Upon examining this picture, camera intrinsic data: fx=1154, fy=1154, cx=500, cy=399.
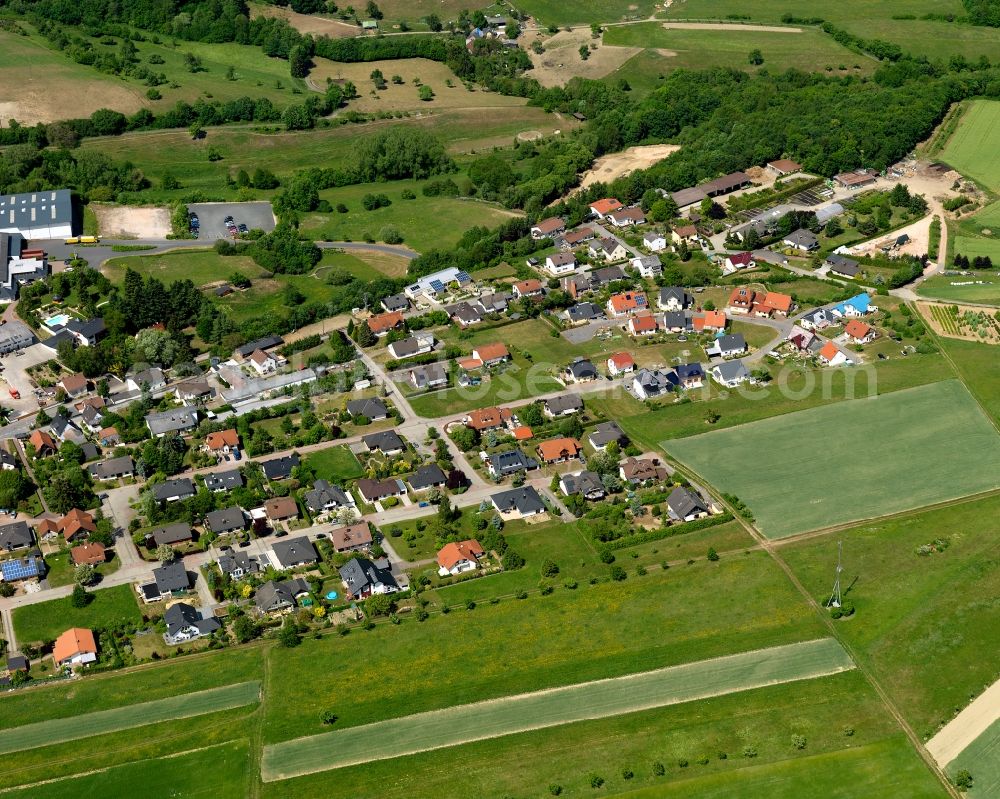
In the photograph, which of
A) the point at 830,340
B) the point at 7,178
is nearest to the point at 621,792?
the point at 830,340

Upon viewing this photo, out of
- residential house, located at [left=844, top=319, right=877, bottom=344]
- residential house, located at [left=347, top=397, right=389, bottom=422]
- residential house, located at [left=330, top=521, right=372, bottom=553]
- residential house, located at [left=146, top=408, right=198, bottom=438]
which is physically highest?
residential house, located at [left=844, top=319, right=877, bottom=344]

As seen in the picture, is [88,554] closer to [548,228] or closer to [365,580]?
[365,580]

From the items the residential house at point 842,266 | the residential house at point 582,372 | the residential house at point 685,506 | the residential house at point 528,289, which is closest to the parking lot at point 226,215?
the residential house at point 528,289

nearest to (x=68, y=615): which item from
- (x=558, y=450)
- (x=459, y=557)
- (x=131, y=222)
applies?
(x=459, y=557)

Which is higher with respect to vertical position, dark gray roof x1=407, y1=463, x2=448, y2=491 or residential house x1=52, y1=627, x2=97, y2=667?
dark gray roof x1=407, y1=463, x2=448, y2=491

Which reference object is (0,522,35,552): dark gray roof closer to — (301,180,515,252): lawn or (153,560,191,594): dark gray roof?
(153,560,191,594): dark gray roof

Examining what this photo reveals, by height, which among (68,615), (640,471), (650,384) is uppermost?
(650,384)

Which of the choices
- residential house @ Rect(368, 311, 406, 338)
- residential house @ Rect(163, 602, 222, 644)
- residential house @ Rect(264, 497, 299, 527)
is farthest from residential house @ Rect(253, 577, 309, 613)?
residential house @ Rect(368, 311, 406, 338)
